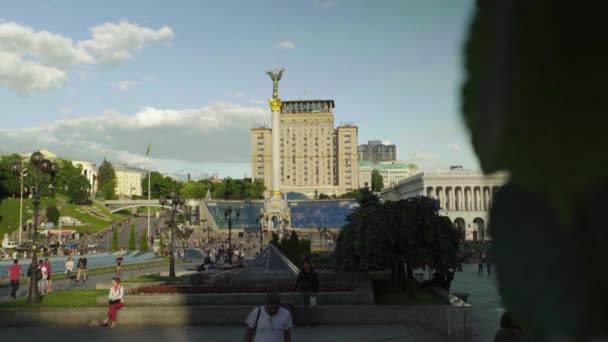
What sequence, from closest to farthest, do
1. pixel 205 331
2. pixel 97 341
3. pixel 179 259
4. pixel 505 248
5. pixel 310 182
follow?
Answer: pixel 505 248, pixel 97 341, pixel 205 331, pixel 179 259, pixel 310 182

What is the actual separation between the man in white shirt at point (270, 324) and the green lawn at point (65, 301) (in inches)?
408

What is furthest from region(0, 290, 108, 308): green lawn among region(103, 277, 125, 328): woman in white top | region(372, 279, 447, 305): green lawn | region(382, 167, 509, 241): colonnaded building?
region(382, 167, 509, 241): colonnaded building

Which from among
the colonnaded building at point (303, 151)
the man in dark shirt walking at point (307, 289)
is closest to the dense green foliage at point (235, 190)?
the colonnaded building at point (303, 151)

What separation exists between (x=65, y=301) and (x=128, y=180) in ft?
517

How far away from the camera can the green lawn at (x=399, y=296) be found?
14.0 metres

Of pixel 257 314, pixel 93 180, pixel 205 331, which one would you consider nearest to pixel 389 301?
pixel 205 331

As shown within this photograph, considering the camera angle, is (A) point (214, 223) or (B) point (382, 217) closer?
(B) point (382, 217)

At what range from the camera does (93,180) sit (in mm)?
138875

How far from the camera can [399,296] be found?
50.1 ft

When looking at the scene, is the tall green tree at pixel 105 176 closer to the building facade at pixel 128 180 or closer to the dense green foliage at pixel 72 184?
the building facade at pixel 128 180

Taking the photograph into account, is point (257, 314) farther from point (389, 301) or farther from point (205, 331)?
point (389, 301)

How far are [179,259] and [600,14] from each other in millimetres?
42842

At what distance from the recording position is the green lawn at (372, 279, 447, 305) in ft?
45.9

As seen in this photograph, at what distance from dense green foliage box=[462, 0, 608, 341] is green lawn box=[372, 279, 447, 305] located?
13.8m
